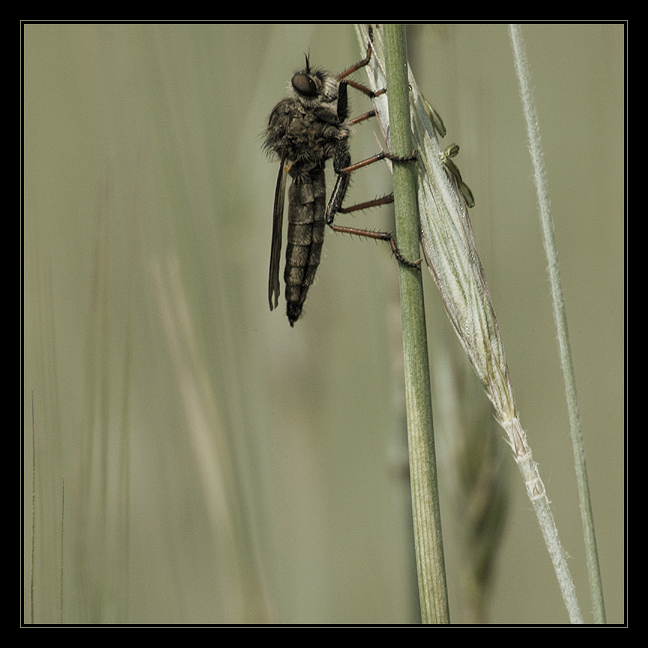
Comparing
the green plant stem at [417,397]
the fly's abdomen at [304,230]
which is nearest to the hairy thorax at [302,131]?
the fly's abdomen at [304,230]

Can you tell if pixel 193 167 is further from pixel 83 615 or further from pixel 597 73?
A: pixel 597 73

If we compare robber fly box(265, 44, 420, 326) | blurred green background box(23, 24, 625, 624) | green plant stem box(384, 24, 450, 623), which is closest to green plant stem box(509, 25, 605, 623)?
green plant stem box(384, 24, 450, 623)

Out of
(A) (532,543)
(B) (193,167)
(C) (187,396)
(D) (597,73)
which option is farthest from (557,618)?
(D) (597,73)

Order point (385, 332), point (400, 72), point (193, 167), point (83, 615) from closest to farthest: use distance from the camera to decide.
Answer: point (400, 72) < point (83, 615) < point (193, 167) < point (385, 332)

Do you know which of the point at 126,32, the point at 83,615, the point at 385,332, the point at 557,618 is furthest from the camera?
the point at 557,618

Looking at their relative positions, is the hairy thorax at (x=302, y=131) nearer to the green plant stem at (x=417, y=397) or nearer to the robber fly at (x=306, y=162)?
the robber fly at (x=306, y=162)

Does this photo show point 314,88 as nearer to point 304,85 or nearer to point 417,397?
point 304,85

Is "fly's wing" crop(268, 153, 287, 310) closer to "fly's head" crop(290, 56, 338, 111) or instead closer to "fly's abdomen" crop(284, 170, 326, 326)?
"fly's abdomen" crop(284, 170, 326, 326)
